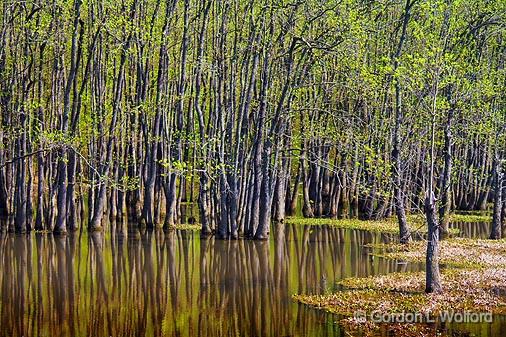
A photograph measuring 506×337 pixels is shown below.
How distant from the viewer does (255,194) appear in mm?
36094

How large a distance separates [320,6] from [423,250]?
1249cm

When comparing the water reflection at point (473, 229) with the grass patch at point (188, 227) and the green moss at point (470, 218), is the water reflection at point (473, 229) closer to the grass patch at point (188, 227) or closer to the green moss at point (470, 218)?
the green moss at point (470, 218)

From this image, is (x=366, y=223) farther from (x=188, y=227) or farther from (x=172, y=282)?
(x=172, y=282)

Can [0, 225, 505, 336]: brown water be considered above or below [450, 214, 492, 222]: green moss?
below

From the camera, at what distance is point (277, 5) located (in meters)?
33.9

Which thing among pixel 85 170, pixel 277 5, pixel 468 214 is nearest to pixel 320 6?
pixel 277 5

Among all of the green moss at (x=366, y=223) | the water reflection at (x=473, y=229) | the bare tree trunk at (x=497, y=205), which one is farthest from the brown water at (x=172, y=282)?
the water reflection at (x=473, y=229)

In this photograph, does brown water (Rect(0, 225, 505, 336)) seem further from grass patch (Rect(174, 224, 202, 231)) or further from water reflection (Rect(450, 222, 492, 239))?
water reflection (Rect(450, 222, 492, 239))

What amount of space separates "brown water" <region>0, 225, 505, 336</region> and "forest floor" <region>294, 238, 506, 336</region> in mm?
732

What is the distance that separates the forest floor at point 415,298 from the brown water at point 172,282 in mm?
732

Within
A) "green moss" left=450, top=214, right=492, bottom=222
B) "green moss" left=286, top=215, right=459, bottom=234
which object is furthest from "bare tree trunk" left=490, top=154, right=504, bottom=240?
"green moss" left=450, top=214, right=492, bottom=222

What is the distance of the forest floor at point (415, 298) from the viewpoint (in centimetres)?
1708

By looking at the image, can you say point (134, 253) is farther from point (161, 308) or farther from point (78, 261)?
point (161, 308)

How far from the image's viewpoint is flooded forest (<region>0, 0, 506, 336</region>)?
18.9 m
